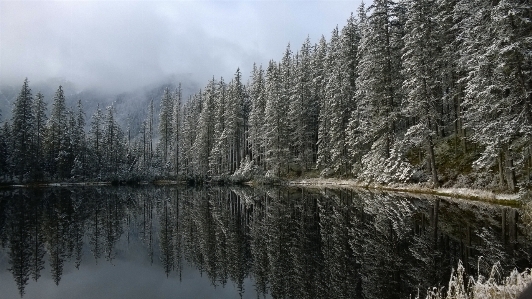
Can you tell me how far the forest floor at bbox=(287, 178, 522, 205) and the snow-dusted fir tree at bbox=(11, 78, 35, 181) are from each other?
1787 inches

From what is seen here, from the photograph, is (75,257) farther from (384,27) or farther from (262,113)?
(262,113)

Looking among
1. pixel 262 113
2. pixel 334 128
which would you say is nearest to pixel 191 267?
pixel 334 128

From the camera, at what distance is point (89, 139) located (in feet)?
255

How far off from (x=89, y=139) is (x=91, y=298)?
75.7m

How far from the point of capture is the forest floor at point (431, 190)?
20895 mm

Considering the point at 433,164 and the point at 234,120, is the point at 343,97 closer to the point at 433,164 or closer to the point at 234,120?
the point at 433,164

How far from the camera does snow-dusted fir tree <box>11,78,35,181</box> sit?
2405 inches

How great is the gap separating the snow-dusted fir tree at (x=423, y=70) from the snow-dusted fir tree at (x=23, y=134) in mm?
59728

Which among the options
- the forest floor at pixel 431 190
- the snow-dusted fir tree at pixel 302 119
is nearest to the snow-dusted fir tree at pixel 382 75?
the forest floor at pixel 431 190

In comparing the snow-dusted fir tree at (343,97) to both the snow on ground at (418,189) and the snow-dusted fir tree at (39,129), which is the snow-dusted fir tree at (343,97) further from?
the snow-dusted fir tree at (39,129)

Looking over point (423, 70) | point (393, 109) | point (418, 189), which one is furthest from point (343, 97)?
point (418, 189)

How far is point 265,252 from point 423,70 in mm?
22545

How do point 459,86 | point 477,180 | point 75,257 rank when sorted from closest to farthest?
point 75,257, point 477,180, point 459,86

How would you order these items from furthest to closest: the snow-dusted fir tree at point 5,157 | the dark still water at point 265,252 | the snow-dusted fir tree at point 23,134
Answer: the snow-dusted fir tree at point 23,134 < the snow-dusted fir tree at point 5,157 < the dark still water at point 265,252
